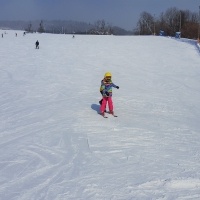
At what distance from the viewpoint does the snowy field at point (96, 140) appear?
5353 millimetres

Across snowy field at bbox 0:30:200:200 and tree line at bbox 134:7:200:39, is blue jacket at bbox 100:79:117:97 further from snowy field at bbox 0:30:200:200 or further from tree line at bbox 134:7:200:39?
tree line at bbox 134:7:200:39

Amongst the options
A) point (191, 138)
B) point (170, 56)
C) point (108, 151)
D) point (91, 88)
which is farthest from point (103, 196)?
point (170, 56)

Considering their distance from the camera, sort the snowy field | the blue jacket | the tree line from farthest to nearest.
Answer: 1. the tree line
2. the blue jacket
3. the snowy field

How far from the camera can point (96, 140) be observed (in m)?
7.62

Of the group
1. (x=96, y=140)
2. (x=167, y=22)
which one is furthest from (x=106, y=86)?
(x=167, y=22)

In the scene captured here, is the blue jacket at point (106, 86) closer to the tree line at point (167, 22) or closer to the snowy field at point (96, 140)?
the snowy field at point (96, 140)

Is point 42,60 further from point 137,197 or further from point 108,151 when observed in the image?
point 137,197

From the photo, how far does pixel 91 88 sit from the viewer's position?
48.1 feet

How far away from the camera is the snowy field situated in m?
5.35

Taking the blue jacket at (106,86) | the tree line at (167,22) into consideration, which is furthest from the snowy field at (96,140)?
the tree line at (167,22)

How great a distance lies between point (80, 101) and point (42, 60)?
43.2 feet

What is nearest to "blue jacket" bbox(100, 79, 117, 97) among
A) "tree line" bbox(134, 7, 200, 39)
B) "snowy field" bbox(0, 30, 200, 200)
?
"snowy field" bbox(0, 30, 200, 200)

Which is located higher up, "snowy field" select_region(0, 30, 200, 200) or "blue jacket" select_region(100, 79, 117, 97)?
"blue jacket" select_region(100, 79, 117, 97)

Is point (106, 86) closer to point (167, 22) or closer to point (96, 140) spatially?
point (96, 140)
